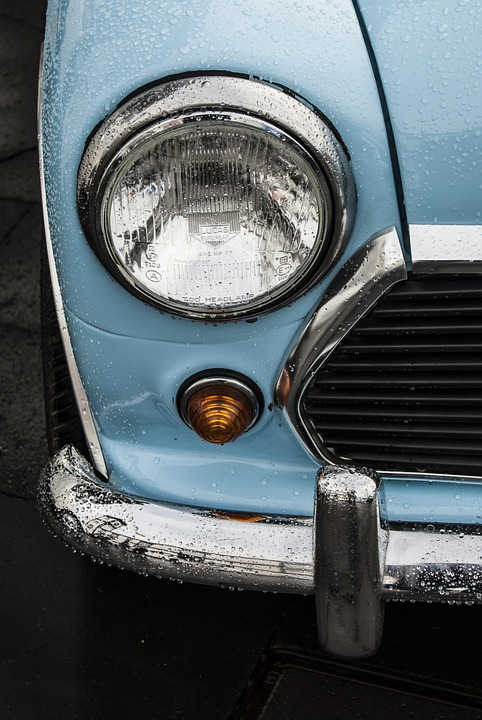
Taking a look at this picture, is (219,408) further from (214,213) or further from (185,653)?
(185,653)

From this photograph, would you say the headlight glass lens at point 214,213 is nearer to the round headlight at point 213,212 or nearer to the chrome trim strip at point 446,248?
the round headlight at point 213,212

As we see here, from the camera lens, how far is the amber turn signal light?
1.36 metres

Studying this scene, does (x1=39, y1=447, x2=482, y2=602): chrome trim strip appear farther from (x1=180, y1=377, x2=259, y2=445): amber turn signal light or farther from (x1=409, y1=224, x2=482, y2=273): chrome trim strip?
(x1=409, y1=224, x2=482, y2=273): chrome trim strip

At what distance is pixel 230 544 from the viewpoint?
1.32 meters

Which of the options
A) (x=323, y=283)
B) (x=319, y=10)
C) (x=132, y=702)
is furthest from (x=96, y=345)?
(x=132, y=702)

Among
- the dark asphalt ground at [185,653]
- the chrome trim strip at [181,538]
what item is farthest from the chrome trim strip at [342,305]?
the dark asphalt ground at [185,653]

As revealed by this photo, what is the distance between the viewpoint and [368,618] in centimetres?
122

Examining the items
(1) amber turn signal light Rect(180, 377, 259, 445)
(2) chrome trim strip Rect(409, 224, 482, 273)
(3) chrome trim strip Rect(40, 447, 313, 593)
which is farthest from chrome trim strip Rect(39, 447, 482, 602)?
(2) chrome trim strip Rect(409, 224, 482, 273)

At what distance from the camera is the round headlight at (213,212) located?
117cm

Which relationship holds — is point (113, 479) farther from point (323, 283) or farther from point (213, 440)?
point (323, 283)

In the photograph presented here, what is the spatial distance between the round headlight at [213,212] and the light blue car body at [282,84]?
0.20 feet

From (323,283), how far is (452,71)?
359 mm

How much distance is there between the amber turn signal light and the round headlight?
0.14 m

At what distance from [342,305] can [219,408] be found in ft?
0.88
